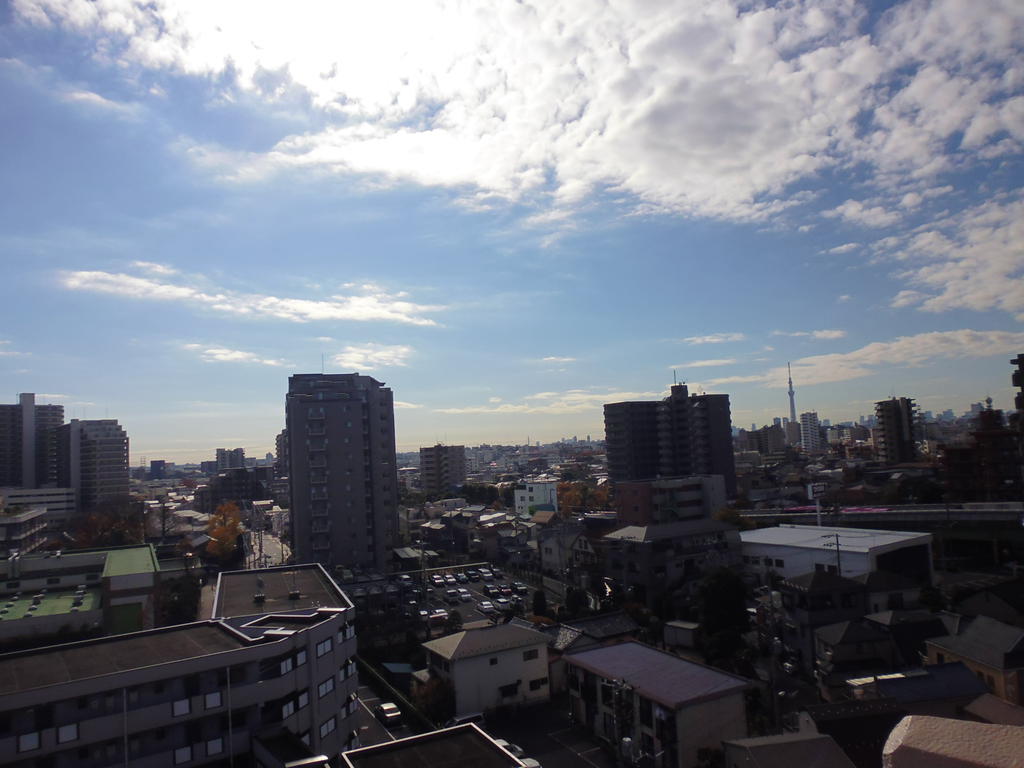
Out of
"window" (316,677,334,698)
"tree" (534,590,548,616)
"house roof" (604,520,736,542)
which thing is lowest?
"tree" (534,590,548,616)

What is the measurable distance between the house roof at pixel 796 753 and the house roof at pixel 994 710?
4.25m

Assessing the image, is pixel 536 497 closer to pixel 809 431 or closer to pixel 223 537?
pixel 223 537

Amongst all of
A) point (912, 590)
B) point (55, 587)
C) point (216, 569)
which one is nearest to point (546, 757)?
point (912, 590)

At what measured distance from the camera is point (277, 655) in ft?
37.3

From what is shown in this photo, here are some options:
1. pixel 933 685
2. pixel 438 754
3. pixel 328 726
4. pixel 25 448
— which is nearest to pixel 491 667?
pixel 328 726

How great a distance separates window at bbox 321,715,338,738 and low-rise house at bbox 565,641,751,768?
18.4ft

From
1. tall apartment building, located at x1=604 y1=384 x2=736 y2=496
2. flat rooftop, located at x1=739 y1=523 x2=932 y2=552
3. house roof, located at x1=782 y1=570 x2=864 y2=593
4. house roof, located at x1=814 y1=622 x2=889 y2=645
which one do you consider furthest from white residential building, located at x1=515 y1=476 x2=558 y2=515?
house roof, located at x1=814 y1=622 x2=889 y2=645

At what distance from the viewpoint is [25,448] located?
2442 inches

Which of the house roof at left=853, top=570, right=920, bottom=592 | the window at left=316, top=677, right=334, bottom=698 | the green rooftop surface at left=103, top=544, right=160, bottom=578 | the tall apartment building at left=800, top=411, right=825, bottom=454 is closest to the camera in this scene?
the window at left=316, top=677, right=334, bottom=698

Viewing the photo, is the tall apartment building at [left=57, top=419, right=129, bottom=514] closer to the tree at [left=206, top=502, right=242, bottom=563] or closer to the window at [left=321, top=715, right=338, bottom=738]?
the tree at [left=206, top=502, right=242, bottom=563]

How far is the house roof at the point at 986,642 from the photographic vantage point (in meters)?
14.4

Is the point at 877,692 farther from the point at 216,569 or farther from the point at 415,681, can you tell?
the point at 216,569

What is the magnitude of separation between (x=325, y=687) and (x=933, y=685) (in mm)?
12370

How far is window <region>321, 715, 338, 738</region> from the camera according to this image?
1233cm
